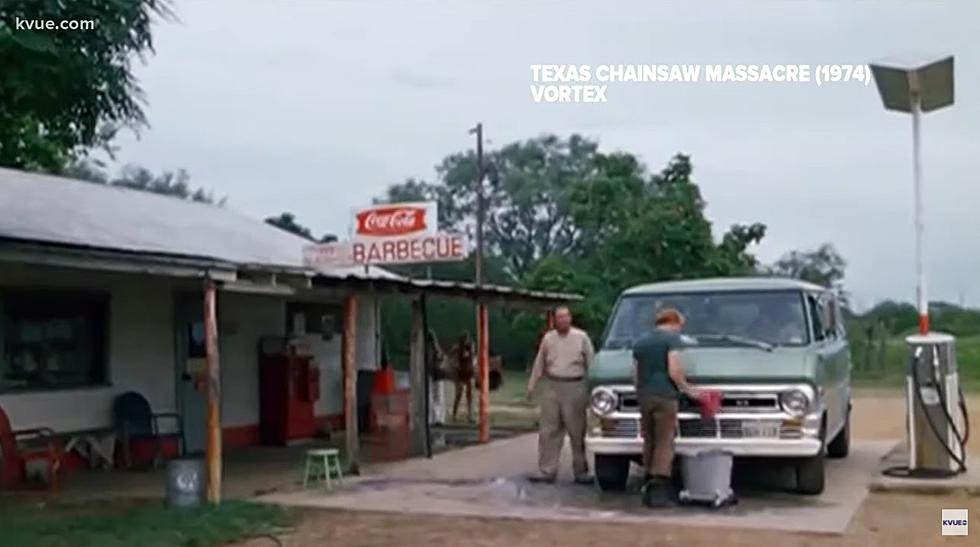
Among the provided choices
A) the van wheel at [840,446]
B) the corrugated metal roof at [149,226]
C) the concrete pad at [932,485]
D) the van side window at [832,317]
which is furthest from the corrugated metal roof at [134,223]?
the concrete pad at [932,485]

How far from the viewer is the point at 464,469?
13.5 metres

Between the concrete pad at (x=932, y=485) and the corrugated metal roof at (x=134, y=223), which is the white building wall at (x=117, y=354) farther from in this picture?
the concrete pad at (x=932, y=485)

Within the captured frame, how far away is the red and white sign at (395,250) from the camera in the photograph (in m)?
12.5

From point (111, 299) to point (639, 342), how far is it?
701cm

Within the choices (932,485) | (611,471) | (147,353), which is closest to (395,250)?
(611,471)

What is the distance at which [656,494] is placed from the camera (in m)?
10.4

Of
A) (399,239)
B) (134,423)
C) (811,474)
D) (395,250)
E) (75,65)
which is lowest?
(811,474)

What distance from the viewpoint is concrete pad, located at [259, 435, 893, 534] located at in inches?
384

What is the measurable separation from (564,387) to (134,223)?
6.46 meters

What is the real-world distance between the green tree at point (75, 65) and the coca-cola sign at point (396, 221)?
241cm

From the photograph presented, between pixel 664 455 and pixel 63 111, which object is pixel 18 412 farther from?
pixel 664 455

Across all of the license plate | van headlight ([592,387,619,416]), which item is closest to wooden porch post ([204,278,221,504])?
van headlight ([592,387,619,416])

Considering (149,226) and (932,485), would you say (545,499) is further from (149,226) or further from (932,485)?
(149,226)

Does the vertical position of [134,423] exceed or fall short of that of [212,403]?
it falls short
